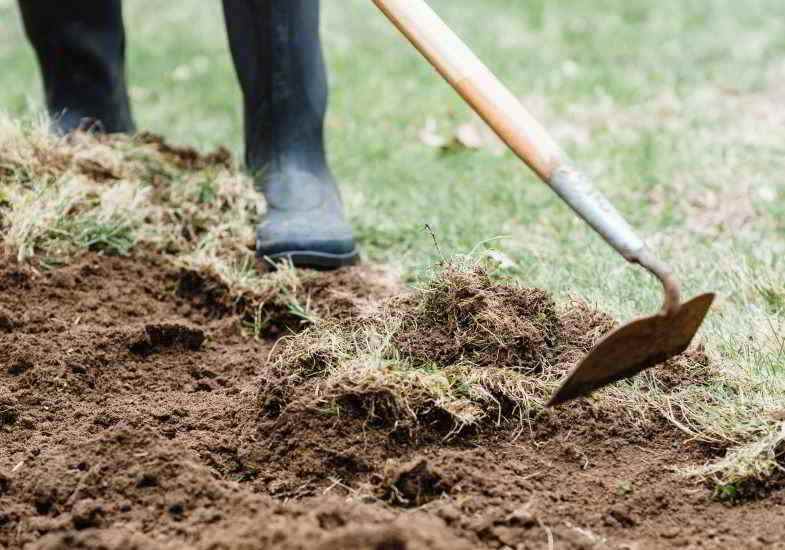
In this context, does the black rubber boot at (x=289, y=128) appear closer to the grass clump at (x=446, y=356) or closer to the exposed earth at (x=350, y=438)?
the exposed earth at (x=350, y=438)

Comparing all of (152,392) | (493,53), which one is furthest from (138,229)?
(493,53)

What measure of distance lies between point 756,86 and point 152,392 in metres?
3.25

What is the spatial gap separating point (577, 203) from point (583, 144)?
1992 millimetres

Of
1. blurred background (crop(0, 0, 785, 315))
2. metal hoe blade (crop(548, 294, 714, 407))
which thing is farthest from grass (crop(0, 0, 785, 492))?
metal hoe blade (crop(548, 294, 714, 407))

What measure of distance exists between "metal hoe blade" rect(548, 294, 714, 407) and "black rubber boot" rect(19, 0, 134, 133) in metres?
2.08

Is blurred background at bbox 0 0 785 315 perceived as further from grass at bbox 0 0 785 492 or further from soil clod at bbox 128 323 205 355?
soil clod at bbox 128 323 205 355

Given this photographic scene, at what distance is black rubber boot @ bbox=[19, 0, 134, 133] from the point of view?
3.20 meters

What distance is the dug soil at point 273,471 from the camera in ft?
5.14

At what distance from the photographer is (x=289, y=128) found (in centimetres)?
303

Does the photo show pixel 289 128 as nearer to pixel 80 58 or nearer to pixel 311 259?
pixel 311 259

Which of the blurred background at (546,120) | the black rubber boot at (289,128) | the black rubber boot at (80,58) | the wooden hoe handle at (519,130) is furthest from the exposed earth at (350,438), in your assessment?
the black rubber boot at (80,58)

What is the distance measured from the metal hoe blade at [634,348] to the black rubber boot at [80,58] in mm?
2084

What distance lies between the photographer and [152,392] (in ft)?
7.04

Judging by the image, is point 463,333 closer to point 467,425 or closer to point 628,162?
point 467,425
